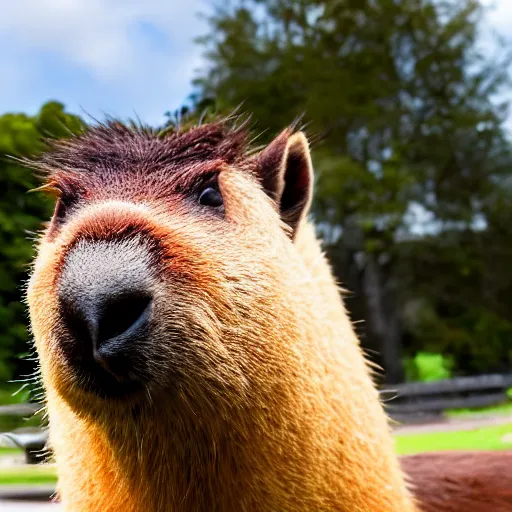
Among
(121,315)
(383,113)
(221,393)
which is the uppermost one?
(383,113)

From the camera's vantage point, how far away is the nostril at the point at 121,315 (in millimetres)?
Result: 607

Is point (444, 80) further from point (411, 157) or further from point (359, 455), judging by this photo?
point (359, 455)

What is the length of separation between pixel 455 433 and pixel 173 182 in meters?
0.94

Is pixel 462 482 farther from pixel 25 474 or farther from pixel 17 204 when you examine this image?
pixel 17 204

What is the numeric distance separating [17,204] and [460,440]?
3.48 feet

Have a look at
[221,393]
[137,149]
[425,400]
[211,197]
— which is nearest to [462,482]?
[425,400]

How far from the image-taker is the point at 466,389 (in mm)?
1416

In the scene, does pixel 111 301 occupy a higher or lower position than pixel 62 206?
lower

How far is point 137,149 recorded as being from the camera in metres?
0.79

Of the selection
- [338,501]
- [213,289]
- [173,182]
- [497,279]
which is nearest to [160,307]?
[213,289]

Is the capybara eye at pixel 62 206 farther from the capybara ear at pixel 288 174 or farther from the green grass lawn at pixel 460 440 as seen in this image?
the green grass lawn at pixel 460 440

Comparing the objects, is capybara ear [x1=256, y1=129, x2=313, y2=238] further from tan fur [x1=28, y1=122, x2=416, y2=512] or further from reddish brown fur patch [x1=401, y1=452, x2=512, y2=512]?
reddish brown fur patch [x1=401, y1=452, x2=512, y2=512]

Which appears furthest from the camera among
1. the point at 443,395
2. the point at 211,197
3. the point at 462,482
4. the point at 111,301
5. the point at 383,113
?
the point at 443,395

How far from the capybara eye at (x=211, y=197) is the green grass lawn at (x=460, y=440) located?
69 centimetres
